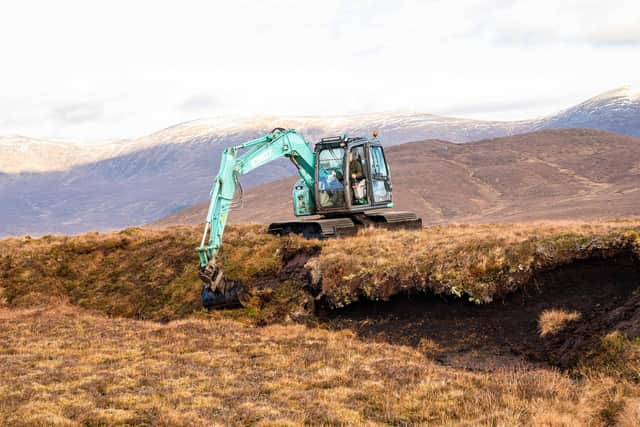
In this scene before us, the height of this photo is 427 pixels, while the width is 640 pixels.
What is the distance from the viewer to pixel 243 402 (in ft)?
39.2

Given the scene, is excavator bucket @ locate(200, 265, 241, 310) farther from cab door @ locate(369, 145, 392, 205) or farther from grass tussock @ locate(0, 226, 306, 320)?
cab door @ locate(369, 145, 392, 205)

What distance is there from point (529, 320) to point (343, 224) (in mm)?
9526

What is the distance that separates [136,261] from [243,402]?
19018mm

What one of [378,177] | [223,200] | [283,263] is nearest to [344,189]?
[378,177]

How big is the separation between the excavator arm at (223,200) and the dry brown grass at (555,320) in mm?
10026

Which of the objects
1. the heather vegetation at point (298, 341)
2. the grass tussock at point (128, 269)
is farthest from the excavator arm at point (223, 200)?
the grass tussock at point (128, 269)

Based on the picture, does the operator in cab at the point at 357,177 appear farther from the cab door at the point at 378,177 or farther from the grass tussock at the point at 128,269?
the grass tussock at the point at 128,269

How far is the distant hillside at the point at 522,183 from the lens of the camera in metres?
120

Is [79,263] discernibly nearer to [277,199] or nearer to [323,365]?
[323,365]

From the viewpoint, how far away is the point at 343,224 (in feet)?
81.3

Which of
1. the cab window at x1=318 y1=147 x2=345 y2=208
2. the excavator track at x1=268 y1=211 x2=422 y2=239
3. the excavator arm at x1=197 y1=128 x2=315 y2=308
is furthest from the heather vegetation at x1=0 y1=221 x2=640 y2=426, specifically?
the cab window at x1=318 y1=147 x2=345 y2=208

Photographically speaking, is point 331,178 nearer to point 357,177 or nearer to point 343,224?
point 357,177

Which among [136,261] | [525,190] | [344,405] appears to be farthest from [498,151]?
[344,405]

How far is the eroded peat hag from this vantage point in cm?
1489
